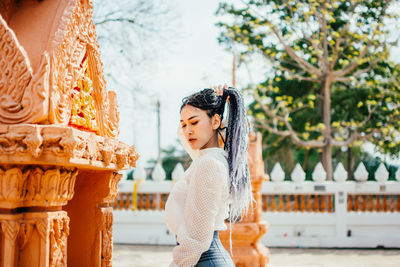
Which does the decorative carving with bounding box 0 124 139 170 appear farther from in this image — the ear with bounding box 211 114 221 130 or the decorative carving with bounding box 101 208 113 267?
the ear with bounding box 211 114 221 130

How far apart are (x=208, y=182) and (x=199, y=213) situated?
0.14 m

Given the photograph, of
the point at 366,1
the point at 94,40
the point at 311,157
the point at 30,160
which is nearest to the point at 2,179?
the point at 30,160

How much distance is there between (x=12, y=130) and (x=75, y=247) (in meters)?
0.87

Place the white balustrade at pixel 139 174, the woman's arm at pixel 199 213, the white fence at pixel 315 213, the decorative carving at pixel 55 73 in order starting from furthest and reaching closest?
the white balustrade at pixel 139 174
the white fence at pixel 315 213
the woman's arm at pixel 199 213
the decorative carving at pixel 55 73

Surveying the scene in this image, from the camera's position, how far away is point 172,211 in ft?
6.70

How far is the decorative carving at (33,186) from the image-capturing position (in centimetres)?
173

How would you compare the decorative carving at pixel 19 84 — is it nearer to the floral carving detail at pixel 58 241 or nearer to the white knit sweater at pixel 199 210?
the floral carving detail at pixel 58 241

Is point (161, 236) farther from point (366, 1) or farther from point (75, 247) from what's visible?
point (366, 1)

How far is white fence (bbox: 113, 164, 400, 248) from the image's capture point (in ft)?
25.8

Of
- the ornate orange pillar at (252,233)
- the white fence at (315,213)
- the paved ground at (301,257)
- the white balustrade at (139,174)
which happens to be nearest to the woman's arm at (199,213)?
the ornate orange pillar at (252,233)

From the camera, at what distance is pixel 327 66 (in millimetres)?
12188

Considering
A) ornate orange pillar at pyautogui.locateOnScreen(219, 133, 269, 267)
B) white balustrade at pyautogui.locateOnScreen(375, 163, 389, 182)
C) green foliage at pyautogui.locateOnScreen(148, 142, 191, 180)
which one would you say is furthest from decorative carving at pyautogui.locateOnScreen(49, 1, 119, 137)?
green foliage at pyautogui.locateOnScreen(148, 142, 191, 180)

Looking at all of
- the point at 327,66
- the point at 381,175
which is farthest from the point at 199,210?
the point at 327,66

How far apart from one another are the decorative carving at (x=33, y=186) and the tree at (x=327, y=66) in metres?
10.2
